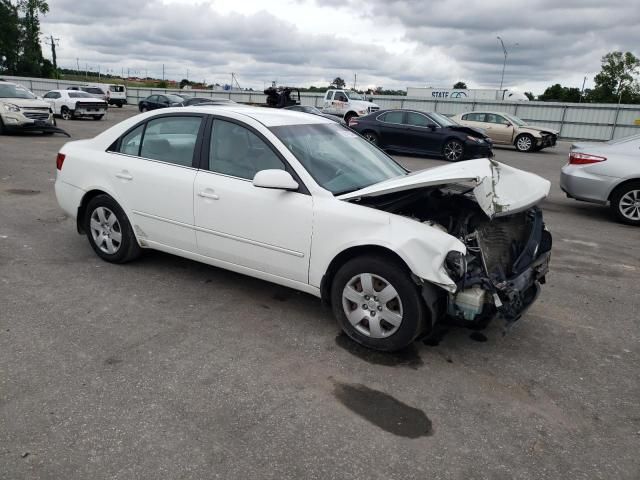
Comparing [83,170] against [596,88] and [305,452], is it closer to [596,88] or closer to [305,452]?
[305,452]

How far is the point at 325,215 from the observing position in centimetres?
370

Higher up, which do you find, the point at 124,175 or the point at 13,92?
the point at 13,92

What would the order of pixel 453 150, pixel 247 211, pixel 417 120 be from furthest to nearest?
pixel 417 120
pixel 453 150
pixel 247 211

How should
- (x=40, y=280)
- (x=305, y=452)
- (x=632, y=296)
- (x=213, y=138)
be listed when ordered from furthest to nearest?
(x=632, y=296)
(x=40, y=280)
(x=213, y=138)
(x=305, y=452)

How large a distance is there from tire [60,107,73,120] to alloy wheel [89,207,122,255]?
22707 millimetres

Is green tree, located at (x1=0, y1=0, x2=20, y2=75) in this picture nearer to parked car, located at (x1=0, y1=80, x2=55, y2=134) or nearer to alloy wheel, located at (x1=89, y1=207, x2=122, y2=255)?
parked car, located at (x1=0, y1=80, x2=55, y2=134)

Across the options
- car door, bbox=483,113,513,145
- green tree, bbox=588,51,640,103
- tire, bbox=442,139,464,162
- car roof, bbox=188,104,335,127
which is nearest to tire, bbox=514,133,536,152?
car door, bbox=483,113,513,145

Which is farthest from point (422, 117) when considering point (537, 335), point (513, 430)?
point (513, 430)

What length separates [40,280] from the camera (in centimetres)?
470

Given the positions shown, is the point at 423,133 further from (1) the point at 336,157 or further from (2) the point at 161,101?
(2) the point at 161,101

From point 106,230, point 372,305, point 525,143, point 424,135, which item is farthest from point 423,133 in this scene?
point 372,305

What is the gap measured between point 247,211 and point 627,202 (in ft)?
22.0

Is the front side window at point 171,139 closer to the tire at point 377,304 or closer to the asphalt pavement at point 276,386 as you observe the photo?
the asphalt pavement at point 276,386

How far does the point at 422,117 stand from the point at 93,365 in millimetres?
14452
